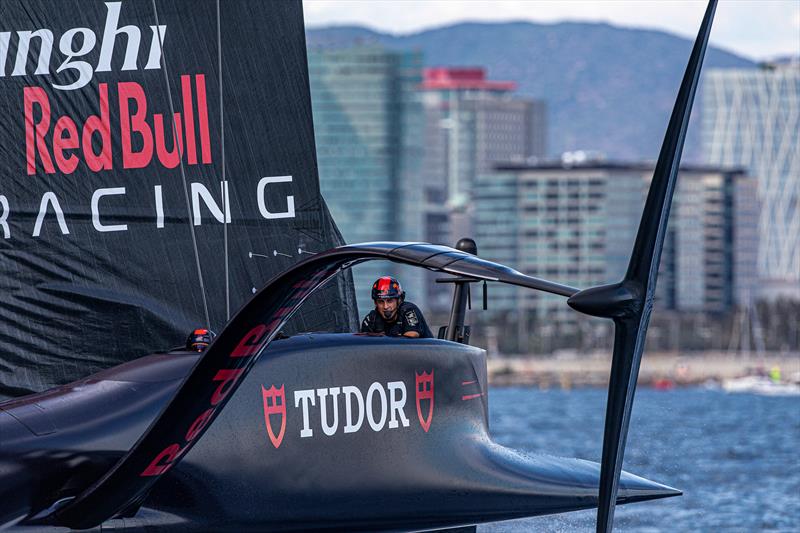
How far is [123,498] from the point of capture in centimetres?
678

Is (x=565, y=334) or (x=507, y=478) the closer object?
(x=507, y=478)

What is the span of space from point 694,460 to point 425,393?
48.1ft

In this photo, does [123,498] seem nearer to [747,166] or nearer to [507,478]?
[507,478]

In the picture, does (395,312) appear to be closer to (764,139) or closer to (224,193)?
(224,193)

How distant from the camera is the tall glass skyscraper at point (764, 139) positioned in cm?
16938

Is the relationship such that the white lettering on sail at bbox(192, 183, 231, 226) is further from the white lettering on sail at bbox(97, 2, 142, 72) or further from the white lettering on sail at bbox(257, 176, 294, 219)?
the white lettering on sail at bbox(97, 2, 142, 72)

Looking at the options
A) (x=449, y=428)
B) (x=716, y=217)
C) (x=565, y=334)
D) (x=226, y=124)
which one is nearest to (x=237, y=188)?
(x=226, y=124)

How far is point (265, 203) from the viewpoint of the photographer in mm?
9070

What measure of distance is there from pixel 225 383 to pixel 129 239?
220 centimetres

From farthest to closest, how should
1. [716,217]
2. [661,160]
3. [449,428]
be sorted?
[716,217]
[449,428]
[661,160]

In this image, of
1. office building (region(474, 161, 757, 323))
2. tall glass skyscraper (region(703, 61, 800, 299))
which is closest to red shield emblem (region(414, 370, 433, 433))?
office building (region(474, 161, 757, 323))

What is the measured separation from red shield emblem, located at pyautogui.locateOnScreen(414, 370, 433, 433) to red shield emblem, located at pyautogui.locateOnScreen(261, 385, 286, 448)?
855mm

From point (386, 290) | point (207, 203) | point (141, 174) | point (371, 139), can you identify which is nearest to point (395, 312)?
point (386, 290)

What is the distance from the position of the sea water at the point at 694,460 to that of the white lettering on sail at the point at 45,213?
313 cm
